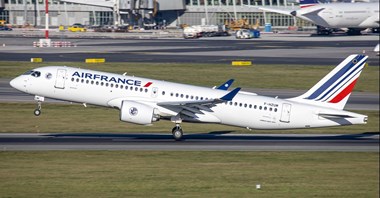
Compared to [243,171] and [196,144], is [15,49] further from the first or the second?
[243,171]

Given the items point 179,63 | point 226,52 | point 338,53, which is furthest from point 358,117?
point 226,52

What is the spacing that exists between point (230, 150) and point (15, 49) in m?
79.5

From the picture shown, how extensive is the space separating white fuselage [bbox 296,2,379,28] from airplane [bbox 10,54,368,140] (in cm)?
10338

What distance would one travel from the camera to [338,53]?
387 ft

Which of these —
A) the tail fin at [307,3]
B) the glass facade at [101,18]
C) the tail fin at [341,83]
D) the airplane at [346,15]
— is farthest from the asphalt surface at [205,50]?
the tail fin at [341,83]

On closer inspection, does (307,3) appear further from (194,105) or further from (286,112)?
(194,105)

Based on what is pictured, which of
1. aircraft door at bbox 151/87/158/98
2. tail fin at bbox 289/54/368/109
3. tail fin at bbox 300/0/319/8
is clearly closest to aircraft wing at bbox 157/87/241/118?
aircraft door at bbox 151/87/158/98

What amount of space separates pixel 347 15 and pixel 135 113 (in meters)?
108

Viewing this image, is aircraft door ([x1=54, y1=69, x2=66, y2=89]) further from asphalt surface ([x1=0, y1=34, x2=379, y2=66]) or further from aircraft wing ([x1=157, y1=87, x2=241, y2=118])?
asphalt surface ([x1=0, y1=34, x2=379, y2=66])

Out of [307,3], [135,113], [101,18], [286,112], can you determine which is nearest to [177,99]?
[135,113]

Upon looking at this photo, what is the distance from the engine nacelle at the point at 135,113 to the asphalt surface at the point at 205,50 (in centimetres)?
4055

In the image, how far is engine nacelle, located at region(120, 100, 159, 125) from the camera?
181 ft

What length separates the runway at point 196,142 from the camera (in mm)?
53406

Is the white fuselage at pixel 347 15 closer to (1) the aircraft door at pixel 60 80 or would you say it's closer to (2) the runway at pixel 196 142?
(2) the runway at pixel 196 142
